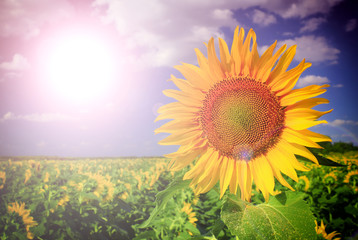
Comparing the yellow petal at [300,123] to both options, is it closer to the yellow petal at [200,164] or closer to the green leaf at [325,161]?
the green leaf at [325,161]

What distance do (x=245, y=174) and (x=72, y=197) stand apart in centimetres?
341

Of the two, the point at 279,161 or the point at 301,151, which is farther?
the point at 279,161

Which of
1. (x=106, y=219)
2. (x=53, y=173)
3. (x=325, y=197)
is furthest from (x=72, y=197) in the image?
(x=325, y=197)

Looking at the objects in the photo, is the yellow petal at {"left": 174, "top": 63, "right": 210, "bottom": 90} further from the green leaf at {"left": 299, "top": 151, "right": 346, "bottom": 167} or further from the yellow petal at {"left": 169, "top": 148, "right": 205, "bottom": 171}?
the green leaf at {"left": 299, "top": 151, "right": 346, "bottom": 167}

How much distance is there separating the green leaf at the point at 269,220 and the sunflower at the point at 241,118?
→ 0.10 metres

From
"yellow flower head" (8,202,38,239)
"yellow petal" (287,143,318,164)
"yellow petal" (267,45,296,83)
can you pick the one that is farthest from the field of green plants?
"yellow petal" (267,45,296,83)

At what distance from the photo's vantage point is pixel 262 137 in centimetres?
130

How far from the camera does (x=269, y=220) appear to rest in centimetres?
124


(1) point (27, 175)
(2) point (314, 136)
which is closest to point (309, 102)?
(2) point (314, 136)

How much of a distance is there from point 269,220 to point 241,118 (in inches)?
22.3

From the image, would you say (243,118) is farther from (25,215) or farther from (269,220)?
(25,215)

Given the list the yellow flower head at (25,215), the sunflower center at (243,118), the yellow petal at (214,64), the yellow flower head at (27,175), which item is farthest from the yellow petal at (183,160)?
the yellow flower head at (27,175)

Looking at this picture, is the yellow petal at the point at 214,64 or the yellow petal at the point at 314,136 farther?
the yellow petal at the point at 214,64

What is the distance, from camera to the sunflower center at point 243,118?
1305mm
